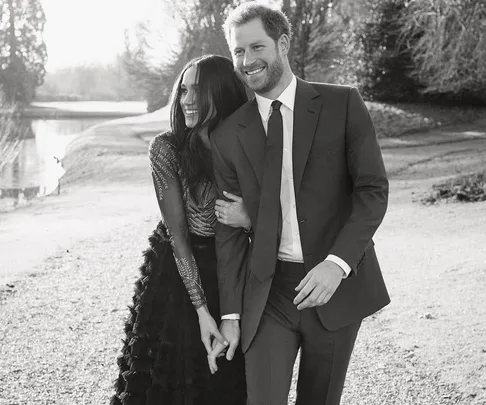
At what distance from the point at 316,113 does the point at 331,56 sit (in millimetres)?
26752

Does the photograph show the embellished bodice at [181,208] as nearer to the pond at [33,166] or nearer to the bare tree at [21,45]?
the pond at [33,166]

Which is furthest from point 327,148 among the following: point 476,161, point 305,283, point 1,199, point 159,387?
point 1,199

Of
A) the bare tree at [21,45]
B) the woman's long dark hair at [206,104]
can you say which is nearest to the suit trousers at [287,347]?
the woman's long dark hair at [206,104]

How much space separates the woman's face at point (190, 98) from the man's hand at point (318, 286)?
84cm

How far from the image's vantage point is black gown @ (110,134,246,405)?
112 inches

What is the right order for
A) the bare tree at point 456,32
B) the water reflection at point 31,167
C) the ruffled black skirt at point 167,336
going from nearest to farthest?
the ruffled black skirt at point 167,336 < the bare tree at point 456,32 < the water reflection at point 31,167

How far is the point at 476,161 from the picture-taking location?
18109 millimetres

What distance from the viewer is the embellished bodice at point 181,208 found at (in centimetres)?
282

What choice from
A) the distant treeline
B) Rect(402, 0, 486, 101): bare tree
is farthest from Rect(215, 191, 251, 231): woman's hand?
the distant treeline

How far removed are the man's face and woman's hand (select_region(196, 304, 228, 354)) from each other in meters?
0.91

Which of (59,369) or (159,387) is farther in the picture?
(59,369)

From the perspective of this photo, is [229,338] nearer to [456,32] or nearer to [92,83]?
[456,32]

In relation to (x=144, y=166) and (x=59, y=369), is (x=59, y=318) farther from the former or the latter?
(x=144, y=166)

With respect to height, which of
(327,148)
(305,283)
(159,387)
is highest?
(327,148)
